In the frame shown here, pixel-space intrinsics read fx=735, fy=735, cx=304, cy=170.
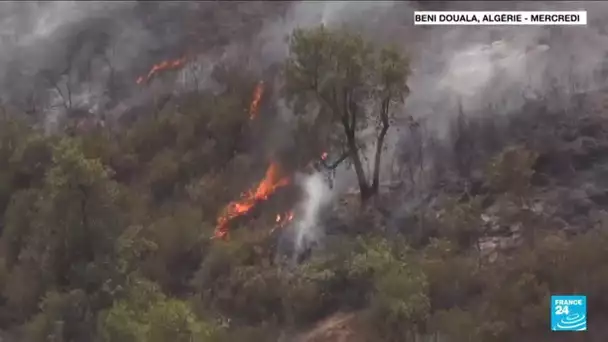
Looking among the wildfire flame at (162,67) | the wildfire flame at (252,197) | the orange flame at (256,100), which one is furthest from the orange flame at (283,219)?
the wildfire flame at (162,67)

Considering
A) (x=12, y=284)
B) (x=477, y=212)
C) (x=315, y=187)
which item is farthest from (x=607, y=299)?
(x=12, y=284)

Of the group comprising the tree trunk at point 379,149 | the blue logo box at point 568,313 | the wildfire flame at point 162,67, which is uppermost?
the wildfire flame at point 162,67

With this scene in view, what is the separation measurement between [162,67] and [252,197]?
1.70 m

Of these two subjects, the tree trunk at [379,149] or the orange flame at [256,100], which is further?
the orange flame at [256,100]

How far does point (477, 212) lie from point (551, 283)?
847 mm

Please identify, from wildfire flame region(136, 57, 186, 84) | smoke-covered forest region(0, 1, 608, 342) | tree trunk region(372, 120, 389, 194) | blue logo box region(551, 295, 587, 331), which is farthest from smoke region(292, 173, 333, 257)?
blue logo box region(551, 295, 587, 331)

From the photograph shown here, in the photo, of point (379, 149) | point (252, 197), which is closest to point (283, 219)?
point (252, 197)

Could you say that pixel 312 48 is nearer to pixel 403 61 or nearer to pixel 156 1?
pixel 403 61

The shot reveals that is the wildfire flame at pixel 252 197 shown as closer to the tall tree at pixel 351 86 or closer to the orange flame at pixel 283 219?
the orange flame at pixel 283 219

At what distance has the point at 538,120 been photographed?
647 centimetres

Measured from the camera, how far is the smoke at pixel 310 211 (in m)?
6.24

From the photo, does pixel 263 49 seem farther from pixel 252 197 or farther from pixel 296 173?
pixel 252 197

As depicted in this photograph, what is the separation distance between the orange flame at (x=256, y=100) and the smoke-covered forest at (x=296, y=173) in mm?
21

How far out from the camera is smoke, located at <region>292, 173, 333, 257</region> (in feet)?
20.5
